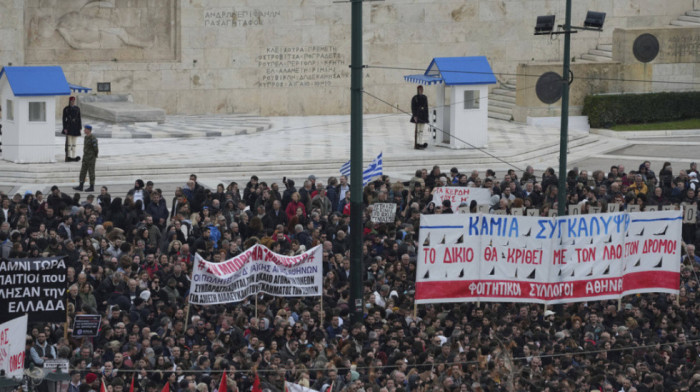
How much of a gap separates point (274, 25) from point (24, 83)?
38.4ft

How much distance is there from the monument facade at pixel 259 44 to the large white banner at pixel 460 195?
1795 centimetres

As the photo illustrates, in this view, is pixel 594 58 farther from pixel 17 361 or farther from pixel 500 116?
pixel 17 361

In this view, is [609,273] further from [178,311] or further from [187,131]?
[187,131]

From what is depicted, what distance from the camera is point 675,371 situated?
18.0m

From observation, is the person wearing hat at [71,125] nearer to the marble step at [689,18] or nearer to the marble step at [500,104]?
the marble step at [500,104]

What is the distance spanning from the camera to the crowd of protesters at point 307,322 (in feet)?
55.6

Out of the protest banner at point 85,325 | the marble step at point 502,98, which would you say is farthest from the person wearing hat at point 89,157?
the marble step at point 502,98

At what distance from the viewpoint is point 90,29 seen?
40.8 meters

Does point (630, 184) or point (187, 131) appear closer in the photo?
point (630, 184)

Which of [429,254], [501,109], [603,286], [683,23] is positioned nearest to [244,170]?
[501,109]

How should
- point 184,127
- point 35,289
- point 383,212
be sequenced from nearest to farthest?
point 35,289
point 383,212
point 184,127

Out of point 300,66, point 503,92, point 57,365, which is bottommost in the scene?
point 57,365

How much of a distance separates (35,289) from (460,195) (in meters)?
9.63

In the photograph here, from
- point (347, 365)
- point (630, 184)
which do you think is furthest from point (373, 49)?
point (347, 365)
